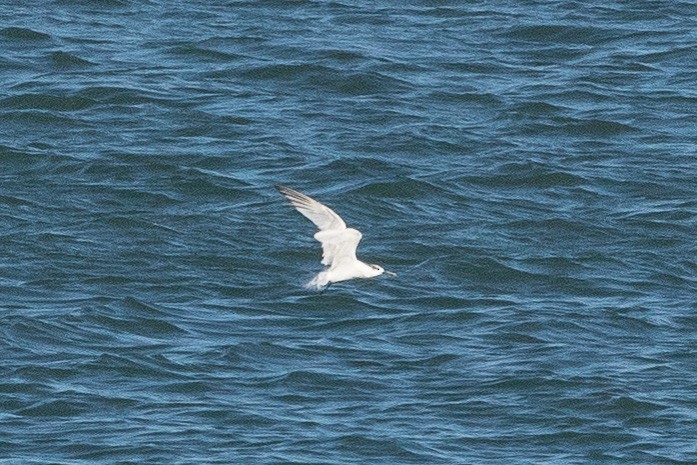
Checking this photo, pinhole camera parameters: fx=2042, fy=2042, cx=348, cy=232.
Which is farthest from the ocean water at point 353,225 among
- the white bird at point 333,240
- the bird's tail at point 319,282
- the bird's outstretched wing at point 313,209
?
the bird's outstretched wing at point 313,209

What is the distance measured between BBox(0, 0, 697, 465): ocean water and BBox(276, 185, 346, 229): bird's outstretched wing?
57.8 inches

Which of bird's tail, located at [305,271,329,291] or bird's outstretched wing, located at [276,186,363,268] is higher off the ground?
bird's tail, located at [305,271,329,291]

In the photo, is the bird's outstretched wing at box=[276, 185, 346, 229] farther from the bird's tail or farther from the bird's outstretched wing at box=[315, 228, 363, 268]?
the bird's tail

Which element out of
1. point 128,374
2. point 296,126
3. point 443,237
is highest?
point 296,126

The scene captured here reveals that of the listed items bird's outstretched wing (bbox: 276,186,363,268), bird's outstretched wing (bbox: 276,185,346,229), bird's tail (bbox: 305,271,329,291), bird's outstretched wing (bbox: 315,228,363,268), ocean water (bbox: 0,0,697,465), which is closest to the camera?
bird's outstretched wing (bbox: 276,185,346,229)

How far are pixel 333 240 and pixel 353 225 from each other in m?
3.82

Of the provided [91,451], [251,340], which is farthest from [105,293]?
[91,451]

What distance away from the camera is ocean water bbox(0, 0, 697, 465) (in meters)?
17.8

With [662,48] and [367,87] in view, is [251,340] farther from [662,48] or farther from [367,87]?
[662,48]

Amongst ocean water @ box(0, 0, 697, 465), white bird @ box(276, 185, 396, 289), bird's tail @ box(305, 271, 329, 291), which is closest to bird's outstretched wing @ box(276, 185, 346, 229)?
white bird @ box(276, 185, 396, 289)

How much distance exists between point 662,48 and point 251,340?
10902 mm

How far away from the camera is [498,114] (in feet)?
83.0

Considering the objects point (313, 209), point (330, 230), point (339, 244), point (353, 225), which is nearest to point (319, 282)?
point (339, 244)

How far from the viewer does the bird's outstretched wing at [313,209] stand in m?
17.4
